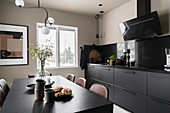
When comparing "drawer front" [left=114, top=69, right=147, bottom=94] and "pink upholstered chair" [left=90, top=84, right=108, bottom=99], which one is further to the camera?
"drawer front" [left=114, top=69, right=147, bottom=94]

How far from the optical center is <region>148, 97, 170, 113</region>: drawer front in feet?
5.85

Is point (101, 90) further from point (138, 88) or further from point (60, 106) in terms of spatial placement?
point (138, 88)

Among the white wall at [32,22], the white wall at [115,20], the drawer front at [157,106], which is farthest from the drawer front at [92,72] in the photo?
the drawer front at [157,106]

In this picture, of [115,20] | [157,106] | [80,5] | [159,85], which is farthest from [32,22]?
[157,106]

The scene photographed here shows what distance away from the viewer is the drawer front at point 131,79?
2131 millimetres

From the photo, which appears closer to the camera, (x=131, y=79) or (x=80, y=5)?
(x=131, y=79)

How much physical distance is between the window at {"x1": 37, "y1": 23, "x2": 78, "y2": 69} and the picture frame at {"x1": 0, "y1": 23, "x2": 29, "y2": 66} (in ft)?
1.57

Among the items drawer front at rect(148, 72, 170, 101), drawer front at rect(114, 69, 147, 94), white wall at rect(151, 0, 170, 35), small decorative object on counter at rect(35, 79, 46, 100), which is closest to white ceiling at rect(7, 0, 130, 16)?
white wall at rect(151, 0, 170, 35)

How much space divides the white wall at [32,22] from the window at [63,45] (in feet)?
0.60

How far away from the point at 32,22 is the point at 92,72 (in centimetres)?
235

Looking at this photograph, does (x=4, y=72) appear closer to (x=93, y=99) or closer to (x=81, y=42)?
(x=81, y=42)

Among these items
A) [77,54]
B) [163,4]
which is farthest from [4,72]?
[163,4]

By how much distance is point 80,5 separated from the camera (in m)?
3.35

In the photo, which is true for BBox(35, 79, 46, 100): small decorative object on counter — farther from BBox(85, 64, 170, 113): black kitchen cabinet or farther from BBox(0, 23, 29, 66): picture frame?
BBox(0, 23, 29, 66): picture frame
